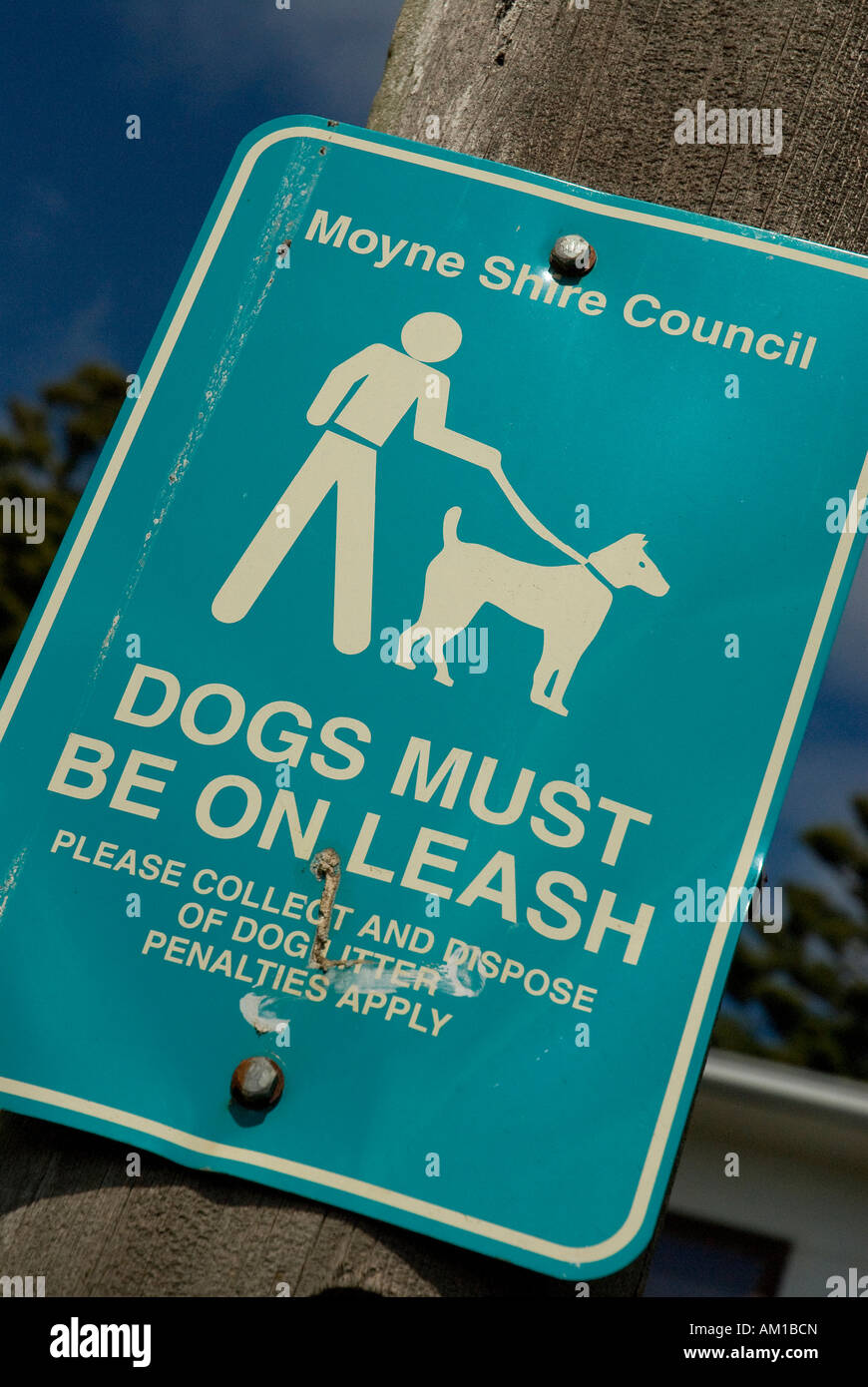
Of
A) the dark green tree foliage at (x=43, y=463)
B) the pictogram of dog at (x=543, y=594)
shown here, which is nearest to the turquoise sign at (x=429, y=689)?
the pictogram of dog at (x=543, y=594)

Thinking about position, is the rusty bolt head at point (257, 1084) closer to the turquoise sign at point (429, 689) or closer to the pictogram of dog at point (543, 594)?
the turquoise sign at point (429, 689)

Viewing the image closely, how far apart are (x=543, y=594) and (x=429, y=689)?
0.17 m

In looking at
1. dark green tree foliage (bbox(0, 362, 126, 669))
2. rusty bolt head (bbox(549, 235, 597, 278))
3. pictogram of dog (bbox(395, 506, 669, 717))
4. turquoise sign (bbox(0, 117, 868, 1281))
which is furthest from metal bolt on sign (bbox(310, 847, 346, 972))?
dark green tree foliage (bbox(0, 362, 126, 669))

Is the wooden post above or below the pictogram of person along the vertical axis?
above

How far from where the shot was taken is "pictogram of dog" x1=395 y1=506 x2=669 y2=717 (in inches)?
50.4

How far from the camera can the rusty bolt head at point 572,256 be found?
1421mm

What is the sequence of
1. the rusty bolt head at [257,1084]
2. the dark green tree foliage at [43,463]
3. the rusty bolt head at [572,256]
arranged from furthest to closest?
the dark green tree foliage at [43,463]
the rusty bolt head at [572,256]
the rusty bolt head at [257,1084]

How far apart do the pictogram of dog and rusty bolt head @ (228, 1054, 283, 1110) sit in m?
0.44

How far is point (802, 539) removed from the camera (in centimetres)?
131

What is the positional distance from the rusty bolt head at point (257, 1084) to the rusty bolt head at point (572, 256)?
3.27 ft

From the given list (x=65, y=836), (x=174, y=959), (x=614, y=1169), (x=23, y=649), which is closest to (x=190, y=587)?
(x=23, y=649)

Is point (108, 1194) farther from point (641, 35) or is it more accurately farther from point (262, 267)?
point (641, 35)

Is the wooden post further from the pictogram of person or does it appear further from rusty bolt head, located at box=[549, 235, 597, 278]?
the pictogram of person

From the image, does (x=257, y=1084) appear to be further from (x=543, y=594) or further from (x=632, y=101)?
(x=632, y=101)
